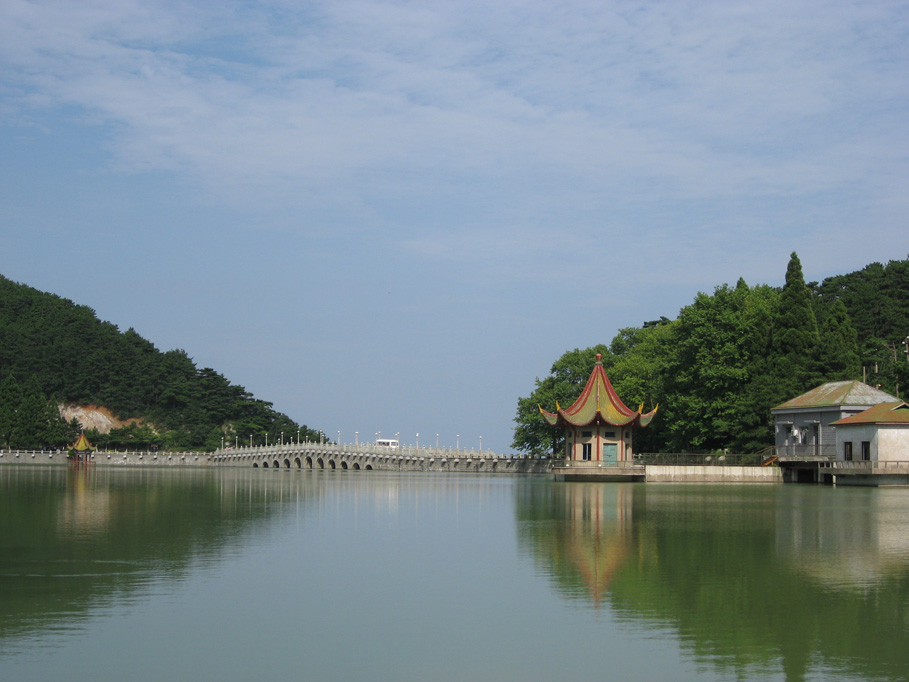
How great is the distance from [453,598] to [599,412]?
151ft

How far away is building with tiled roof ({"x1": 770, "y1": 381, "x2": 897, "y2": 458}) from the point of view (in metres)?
52.3

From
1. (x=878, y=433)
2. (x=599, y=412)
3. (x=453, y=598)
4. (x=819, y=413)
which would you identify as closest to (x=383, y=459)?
(x=599, y=412)

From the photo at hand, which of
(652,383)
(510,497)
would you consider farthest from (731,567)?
(652,383)

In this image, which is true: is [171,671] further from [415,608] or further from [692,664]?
[692,664]

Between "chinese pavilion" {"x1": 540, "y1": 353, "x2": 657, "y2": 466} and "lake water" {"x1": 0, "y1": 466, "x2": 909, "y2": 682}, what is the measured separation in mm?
A: 32783

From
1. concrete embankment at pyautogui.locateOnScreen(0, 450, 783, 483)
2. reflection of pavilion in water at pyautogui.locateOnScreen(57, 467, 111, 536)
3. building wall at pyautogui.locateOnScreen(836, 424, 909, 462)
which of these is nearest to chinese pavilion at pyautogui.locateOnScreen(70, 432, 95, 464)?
concrete embankment at pyautogui.locateOnScreen(0, 450, 783, 483)

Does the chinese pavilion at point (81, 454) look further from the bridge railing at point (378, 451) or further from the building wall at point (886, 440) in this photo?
the building wall at point (886, 440)

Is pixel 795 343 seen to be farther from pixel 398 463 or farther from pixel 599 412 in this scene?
pixel 398 463

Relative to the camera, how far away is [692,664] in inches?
431

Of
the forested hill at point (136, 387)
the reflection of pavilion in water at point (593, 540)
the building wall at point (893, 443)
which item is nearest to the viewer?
the reflection of pavilion in water at point (593, 540)

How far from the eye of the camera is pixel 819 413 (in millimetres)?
53625

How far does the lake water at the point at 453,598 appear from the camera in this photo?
10969mm

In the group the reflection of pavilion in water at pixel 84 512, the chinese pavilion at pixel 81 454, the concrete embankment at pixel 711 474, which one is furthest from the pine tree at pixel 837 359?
the chinese pavilion at pixel 81 454

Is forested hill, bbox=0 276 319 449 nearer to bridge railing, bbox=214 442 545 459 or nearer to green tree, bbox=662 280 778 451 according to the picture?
bridge railing, bbox=214 442 545 459
